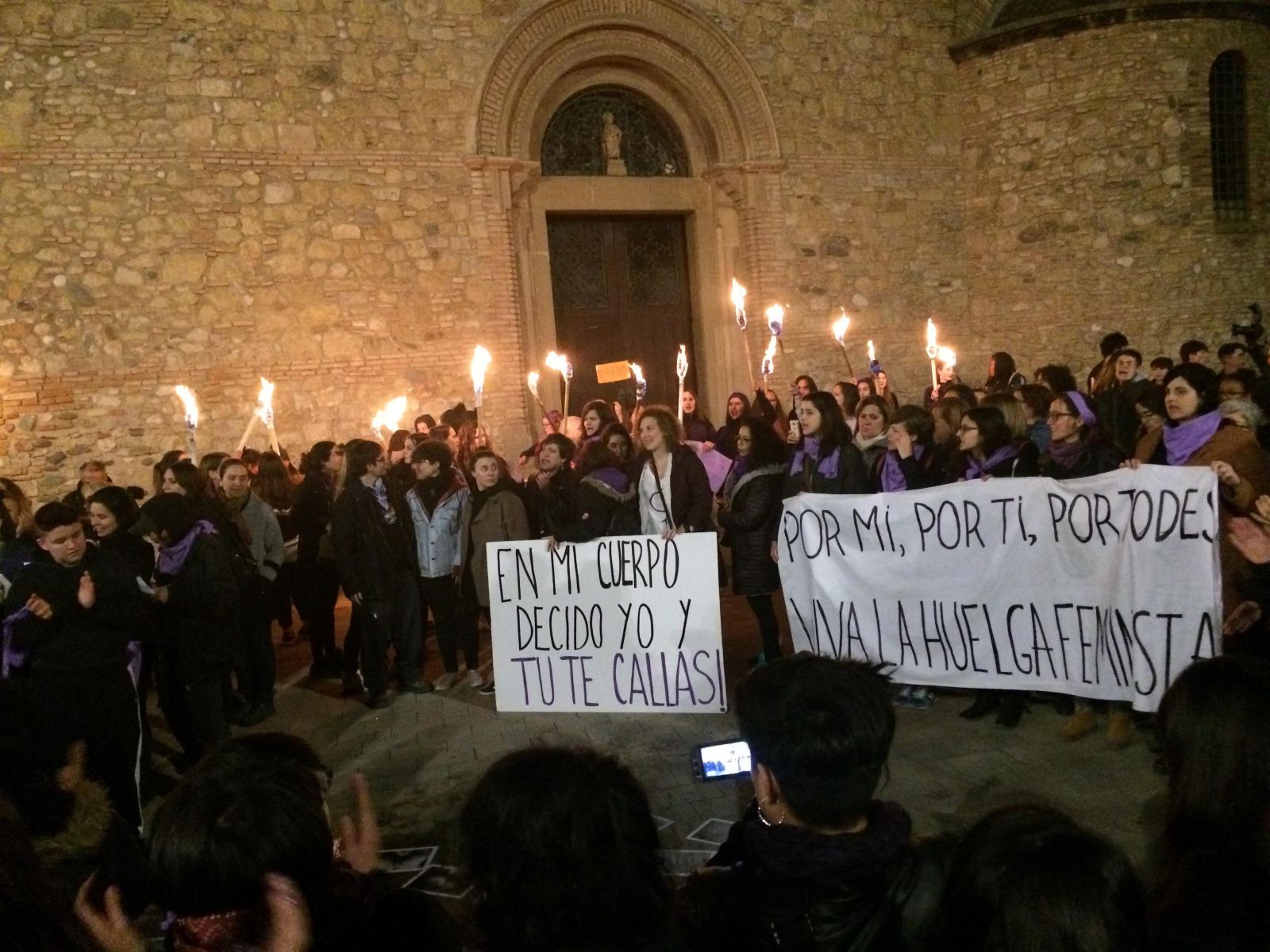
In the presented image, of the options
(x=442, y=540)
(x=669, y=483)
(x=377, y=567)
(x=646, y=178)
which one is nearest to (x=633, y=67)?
(x=646, y=178)

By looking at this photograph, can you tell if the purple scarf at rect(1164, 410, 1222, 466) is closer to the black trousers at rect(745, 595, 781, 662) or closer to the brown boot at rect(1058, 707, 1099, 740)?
the brown boot at rect(1058, 707, 1099, 740)

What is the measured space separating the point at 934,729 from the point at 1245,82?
1471 centimetres

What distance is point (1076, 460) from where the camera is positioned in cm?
546

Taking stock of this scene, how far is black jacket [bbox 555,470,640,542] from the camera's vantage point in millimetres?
6637

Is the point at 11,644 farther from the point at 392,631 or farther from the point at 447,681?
the point at 447,681

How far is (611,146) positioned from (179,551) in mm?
10292

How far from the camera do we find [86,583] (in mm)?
4508

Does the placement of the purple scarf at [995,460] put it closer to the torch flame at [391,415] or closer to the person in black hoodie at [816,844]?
the person in black hoodie at [816,844]

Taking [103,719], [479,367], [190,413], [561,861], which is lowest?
[103,719]

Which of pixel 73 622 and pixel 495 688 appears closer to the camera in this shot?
pixel 73 622

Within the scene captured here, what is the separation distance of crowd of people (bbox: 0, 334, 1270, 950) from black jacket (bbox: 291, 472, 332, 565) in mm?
21

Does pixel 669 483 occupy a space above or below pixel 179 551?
above

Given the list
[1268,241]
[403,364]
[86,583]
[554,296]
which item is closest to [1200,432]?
[86,583]

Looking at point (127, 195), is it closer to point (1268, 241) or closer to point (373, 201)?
point (373, 201)
